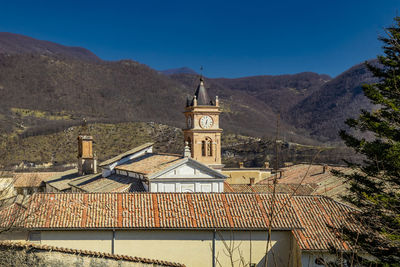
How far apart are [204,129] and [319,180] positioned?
8.10m

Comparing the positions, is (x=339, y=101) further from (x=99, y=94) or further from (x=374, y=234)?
(x=374, y=234)

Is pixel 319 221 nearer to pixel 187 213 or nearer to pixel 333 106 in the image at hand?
pixel 187 213

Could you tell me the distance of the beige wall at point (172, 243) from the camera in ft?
50.7

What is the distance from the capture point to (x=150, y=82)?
133 meters

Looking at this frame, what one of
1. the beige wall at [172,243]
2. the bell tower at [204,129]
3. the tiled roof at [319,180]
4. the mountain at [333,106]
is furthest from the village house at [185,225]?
the mountain at [333,106]

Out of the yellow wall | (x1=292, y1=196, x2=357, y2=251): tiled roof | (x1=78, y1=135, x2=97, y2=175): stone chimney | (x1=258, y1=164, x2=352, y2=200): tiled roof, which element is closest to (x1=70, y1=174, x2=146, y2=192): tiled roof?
(x1=78, y1=135, x2=97, y2=175): stone chimney

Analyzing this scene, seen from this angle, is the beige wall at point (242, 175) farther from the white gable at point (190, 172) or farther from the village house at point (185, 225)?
the village house at point (185, 225)

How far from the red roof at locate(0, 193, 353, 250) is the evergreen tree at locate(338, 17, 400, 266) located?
88.1 inches

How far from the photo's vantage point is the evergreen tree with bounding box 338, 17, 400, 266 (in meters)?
12.2

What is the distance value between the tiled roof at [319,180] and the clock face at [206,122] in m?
5.88

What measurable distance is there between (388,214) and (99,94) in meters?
103

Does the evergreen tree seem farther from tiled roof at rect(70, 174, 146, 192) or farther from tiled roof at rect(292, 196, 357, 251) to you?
tiled roof at rect(70, 174, 146, 192)

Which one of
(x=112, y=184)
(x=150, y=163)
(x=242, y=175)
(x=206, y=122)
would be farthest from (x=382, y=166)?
(x=242, y=175)

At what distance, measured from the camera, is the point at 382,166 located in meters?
13.0
